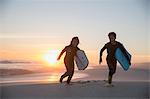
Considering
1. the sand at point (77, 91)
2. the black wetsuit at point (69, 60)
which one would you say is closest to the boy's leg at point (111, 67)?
the sand at point (77, 91)

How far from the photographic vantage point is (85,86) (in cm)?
344

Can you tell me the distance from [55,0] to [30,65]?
0.69 metres

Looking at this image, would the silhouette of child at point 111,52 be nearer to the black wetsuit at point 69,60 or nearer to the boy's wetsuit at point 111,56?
the boy's wetsuit at point 111,56

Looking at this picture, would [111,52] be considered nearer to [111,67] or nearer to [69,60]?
[111,67]

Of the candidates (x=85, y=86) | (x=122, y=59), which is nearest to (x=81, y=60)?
(x=85, y=86)

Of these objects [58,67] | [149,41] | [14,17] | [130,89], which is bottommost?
[130,89]

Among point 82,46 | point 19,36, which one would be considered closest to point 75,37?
point 82,46

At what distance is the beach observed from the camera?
133 inches

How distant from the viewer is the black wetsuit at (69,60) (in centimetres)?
344

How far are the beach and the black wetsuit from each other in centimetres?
6

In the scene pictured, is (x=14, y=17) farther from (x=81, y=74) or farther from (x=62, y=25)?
(x=81, y=74)

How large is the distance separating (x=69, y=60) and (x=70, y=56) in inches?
1.6

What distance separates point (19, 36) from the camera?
3.44 meters

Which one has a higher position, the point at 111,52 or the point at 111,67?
the point at 111,52
